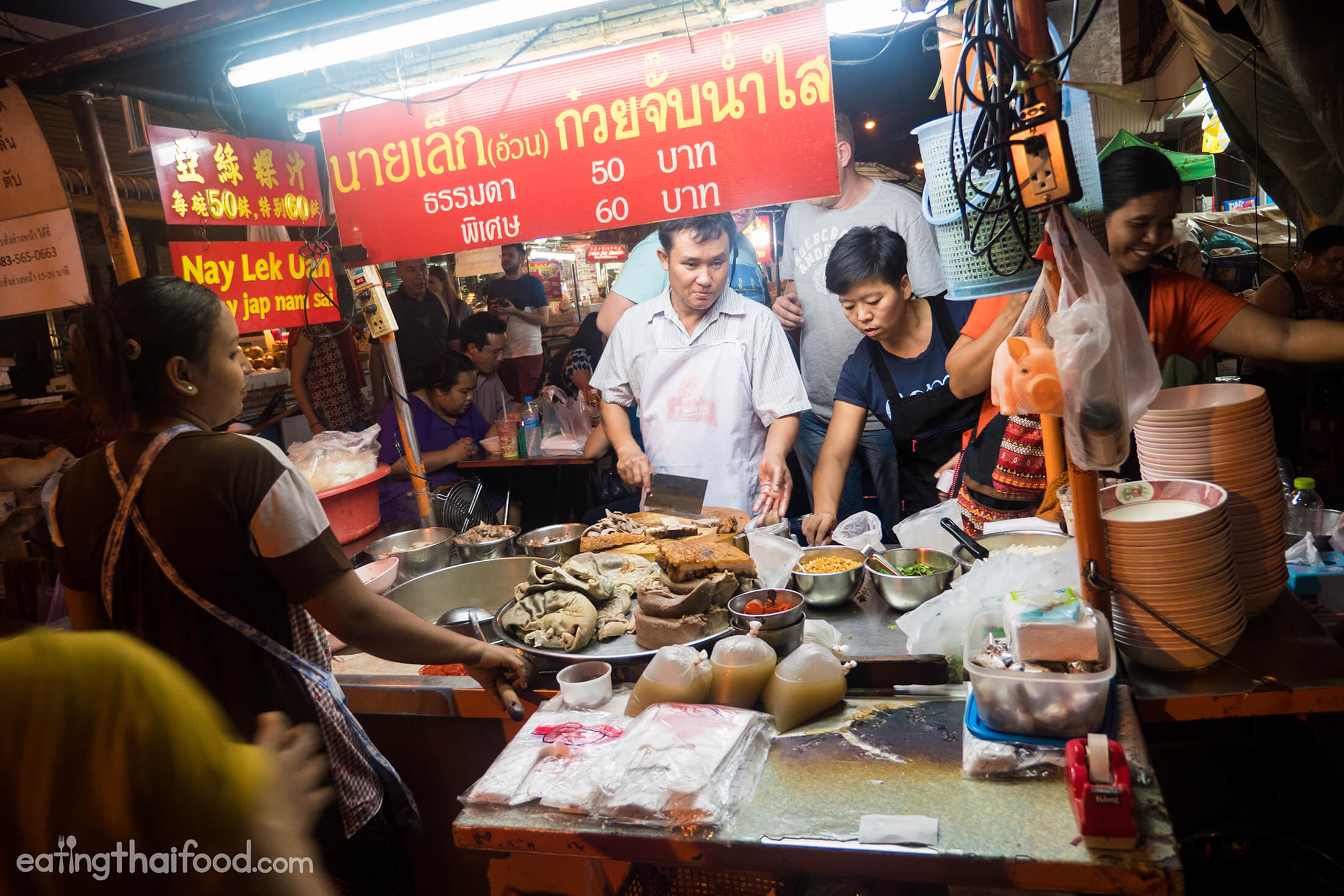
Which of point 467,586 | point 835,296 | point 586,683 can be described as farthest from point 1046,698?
point 835,296

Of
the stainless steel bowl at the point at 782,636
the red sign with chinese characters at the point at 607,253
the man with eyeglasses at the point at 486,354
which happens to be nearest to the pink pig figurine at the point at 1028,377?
the stainless steel bowl at the point at 782,636

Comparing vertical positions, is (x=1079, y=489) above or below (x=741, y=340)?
below

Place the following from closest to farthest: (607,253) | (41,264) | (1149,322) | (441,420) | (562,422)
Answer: (1149,322) → (41,264) → (441,420) → (562,422) → (607,253)

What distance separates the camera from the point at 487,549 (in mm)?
2926

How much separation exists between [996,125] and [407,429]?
2.73 m

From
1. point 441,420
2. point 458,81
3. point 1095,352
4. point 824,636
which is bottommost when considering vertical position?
point 824,636

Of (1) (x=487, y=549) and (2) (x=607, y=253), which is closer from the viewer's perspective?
(1) (x=487, y=549)

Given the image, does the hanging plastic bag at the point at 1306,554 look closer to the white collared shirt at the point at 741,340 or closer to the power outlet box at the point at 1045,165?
the power outlet box at the point at 1045,165

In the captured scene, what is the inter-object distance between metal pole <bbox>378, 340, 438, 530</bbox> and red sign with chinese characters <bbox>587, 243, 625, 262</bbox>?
9612mm

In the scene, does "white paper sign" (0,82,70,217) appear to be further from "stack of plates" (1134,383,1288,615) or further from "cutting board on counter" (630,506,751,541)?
"stack of plates" (1134,383,1288,615)

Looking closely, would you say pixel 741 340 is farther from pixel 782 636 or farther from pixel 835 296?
pixel 782 636

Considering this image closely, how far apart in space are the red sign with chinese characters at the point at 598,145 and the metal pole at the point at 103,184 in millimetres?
967

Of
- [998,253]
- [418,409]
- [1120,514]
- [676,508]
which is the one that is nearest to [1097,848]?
[1120,514]

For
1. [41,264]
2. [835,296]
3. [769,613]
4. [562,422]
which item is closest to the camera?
[769,613]
